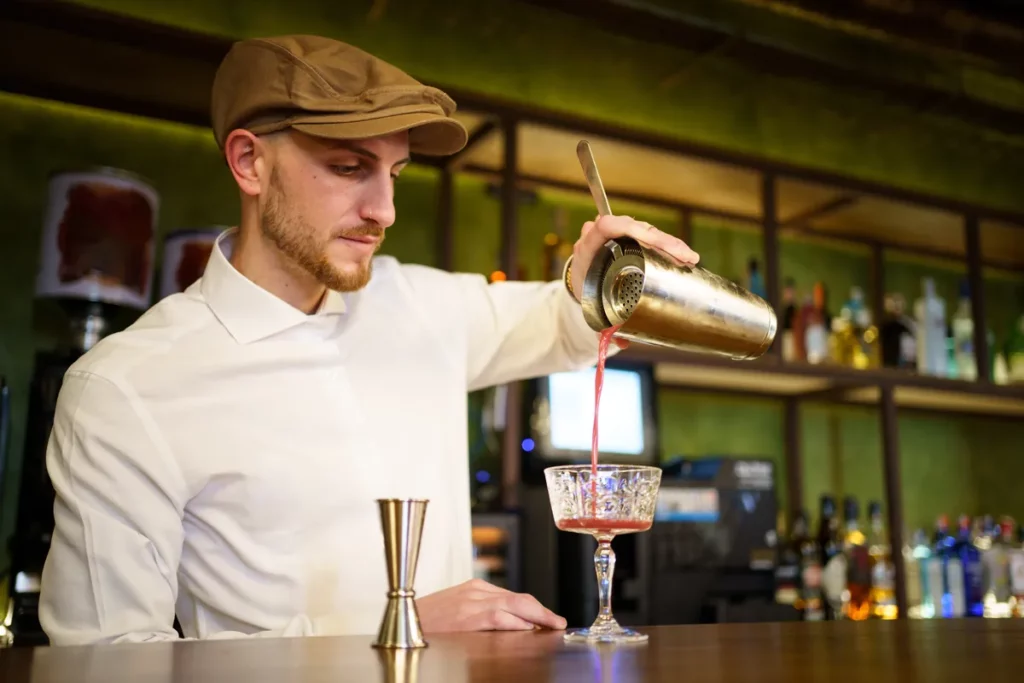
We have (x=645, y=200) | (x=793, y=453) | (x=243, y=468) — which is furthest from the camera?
(x=793, y=453)

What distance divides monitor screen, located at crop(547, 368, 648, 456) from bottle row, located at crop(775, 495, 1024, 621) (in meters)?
0.54

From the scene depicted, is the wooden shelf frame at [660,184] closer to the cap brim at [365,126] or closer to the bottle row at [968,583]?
the bottle row at [968,583]

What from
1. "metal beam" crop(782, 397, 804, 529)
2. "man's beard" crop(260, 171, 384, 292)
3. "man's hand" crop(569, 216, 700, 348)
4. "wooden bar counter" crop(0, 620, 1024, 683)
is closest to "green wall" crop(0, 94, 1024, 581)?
"metal beam" crop(782, 397, 804, 529)

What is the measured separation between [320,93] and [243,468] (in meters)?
0.50

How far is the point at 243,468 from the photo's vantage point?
119 cm

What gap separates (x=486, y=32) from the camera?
2891mm

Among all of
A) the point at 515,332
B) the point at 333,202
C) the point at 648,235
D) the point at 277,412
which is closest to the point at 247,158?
the point at 333,202

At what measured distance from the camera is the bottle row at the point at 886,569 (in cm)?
267

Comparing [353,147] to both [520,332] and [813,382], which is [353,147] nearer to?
[520,332]

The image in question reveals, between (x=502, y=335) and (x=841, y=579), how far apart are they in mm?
1630

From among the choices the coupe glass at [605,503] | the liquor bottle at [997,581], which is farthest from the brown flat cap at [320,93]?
the liquor bottle at [997,581]

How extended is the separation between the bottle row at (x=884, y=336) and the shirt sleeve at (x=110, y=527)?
2.06m

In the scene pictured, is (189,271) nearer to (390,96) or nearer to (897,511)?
(390,96)

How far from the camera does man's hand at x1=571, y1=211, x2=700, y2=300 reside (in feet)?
3.36
